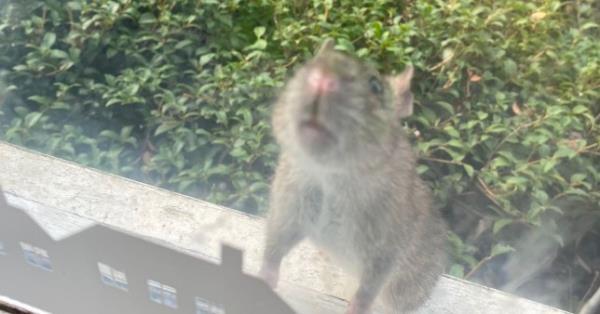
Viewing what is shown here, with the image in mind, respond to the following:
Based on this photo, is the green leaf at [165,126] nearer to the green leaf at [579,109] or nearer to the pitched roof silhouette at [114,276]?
the pitched roof silhouette at [114,276]

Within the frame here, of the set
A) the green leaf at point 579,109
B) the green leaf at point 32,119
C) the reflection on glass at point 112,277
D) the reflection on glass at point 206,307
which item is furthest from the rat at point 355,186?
the green leaf at point 32,119

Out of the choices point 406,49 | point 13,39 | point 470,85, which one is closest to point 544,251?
point 470,85

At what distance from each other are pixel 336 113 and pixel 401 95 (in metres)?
0.26

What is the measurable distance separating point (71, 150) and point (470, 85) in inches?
40.1

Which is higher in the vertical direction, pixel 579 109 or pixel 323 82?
pixel 323 82

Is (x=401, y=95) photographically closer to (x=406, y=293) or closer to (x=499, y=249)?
(x=406, y=293)

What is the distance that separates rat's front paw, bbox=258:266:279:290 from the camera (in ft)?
4.32

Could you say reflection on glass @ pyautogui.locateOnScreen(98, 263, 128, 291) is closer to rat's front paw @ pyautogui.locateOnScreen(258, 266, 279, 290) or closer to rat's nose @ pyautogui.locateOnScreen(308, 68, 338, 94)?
rat's front paw @ pyautogui.locateOnScreen(258, 266, 279, 290)

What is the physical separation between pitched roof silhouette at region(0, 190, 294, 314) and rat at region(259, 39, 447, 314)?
0.29 feet

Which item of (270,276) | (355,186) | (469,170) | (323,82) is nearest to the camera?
(323,82)

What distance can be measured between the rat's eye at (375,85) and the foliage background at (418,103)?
1.62 ft

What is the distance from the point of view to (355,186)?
107 cm

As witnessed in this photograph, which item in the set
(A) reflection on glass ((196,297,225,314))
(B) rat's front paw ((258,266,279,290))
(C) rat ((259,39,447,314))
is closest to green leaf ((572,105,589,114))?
(C) rat ((259,39,447,314))

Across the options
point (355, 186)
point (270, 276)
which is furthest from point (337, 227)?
point (270, 276)
